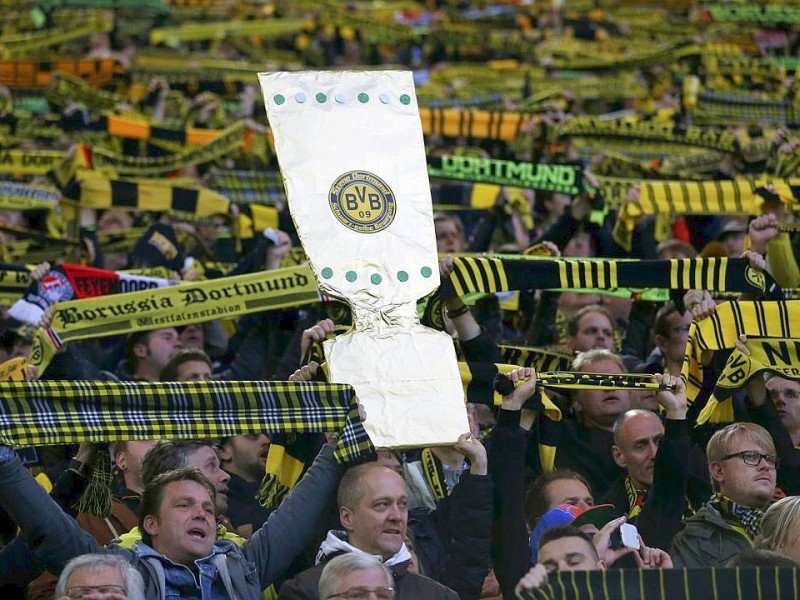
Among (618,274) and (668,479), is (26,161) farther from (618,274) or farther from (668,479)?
(668,479)

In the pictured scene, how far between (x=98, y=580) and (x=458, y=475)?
2.45 m

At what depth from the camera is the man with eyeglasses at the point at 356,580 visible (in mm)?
6289

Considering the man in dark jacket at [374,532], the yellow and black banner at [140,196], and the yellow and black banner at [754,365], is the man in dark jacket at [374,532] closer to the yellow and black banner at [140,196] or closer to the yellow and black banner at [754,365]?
the yellow and black banner at [754,365]

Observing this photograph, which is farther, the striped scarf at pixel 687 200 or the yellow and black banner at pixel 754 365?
the striped scarf at pixel 687 200

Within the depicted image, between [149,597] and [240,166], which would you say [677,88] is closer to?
[240,166]

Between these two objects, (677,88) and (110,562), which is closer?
(110,562)

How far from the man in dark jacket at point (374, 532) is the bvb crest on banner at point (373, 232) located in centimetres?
52

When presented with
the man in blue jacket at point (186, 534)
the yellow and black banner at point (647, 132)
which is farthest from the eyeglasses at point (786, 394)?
the yellow and black banner at point (647, 132)

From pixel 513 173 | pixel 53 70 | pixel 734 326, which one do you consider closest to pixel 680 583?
pixel 734 326

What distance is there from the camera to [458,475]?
8.13 metres

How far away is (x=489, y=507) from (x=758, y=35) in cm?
1356

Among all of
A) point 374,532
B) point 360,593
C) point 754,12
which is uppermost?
point 754,12

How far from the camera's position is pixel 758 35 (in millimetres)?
19641

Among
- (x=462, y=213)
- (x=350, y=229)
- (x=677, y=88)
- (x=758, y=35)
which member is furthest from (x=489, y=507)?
(x=758, y=35)
